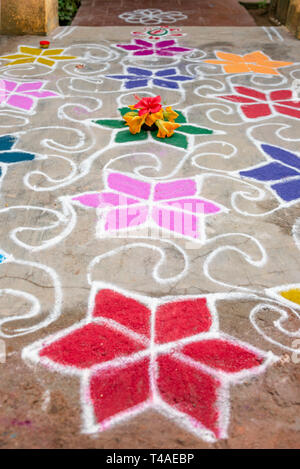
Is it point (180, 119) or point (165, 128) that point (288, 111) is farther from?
point (165, 128)

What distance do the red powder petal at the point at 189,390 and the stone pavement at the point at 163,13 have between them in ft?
24.1

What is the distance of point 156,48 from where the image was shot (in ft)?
21.8

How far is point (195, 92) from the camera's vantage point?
517 centimetres

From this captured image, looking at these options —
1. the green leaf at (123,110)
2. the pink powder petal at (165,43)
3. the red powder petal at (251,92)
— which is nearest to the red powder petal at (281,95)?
the red powder petal at (251,92)

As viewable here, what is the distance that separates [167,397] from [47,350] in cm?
A: 66

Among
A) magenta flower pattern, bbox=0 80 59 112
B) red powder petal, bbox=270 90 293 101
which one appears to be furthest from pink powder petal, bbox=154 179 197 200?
red powder petal, bbox=270 90 293 101

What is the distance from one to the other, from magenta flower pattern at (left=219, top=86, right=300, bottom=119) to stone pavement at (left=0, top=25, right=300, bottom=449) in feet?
0.10

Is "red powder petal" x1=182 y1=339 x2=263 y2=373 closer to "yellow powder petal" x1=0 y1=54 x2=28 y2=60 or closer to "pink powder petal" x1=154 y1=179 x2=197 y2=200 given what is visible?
"pink powder petal" x1=154 y1=179 x2=197 y2=200

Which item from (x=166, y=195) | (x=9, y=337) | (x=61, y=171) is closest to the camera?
(x=9, y=337)

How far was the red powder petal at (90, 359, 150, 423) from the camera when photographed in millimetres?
1942

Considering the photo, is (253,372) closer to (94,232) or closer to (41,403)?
(41,403)

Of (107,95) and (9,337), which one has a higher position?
(107,95)

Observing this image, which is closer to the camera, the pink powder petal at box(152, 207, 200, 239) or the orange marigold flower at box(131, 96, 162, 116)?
the pink powder petal at box(152, 207, 200, 239)

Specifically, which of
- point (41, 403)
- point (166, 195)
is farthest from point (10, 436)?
point (166, 195)
